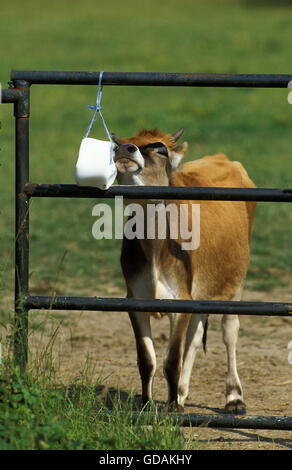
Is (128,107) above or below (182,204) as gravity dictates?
above

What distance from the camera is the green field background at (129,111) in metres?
8.59

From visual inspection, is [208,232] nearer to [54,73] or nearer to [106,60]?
[54,73]

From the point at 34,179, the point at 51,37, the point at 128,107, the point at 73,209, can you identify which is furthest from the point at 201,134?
the point at 51,37

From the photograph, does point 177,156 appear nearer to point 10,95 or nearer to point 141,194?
point 141,194

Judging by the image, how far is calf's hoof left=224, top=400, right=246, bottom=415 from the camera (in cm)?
489

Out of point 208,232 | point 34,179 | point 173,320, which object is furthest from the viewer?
point 34,179

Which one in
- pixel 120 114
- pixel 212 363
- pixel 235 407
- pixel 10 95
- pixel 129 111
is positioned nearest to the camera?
pixel 10 95

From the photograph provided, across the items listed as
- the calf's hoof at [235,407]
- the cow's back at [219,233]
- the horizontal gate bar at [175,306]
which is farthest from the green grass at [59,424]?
the cow's back at [219,233]

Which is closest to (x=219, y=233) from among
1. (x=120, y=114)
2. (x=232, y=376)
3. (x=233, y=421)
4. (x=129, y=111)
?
(x=232, y=376)

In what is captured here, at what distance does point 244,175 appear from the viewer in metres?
6.08

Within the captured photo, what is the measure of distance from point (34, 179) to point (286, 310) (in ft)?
29.3

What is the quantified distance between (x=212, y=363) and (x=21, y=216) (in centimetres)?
281

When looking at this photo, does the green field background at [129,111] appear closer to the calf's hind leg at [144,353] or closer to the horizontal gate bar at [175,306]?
the horizontal gate bar at [175,306]

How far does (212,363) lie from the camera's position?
19.5 feet
